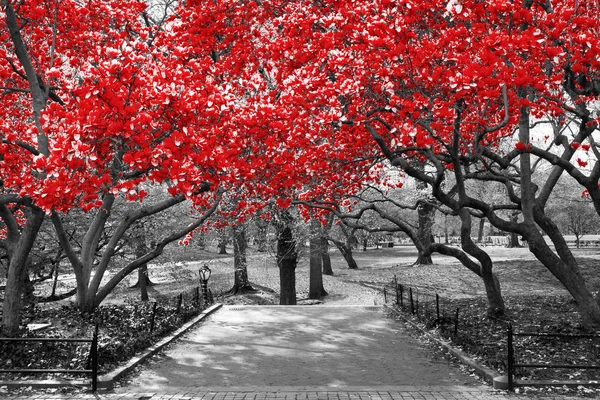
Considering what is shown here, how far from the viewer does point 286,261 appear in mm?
22703

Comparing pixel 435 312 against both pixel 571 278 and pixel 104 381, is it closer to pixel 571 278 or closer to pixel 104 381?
pixel 571 278

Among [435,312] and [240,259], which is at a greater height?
[240,259]

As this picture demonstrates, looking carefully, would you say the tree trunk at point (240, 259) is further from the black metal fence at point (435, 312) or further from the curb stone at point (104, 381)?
the curb stone at point (104, 381)

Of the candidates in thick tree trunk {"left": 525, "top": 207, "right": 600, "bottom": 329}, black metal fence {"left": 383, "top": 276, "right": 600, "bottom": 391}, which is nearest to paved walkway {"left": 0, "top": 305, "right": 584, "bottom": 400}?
black metal fence {"left": 383, "top": 276, "right": 600, "bottom": 391}

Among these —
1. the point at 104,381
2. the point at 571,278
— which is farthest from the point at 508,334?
the point at 104,381

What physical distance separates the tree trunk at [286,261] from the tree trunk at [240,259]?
5.29ft

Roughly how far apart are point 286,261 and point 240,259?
10.7 feet

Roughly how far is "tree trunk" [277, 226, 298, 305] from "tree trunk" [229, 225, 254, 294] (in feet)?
5.29

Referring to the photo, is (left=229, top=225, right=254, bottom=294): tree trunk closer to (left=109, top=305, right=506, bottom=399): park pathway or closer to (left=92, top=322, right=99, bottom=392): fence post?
(left=109, top=305, right=506, bottom=399): park pathway

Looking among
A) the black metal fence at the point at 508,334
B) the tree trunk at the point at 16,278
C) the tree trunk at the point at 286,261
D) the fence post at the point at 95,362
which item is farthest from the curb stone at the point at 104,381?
the tree trunk at the point at 286,261

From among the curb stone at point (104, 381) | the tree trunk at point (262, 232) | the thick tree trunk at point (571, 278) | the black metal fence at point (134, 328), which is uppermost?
the tree trunk at point (262, 232)

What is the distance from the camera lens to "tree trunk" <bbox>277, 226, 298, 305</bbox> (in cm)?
2219

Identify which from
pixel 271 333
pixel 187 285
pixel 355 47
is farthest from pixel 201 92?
pixel 187 285

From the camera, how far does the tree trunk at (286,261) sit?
72.8ft
